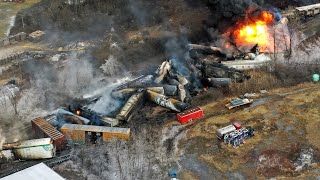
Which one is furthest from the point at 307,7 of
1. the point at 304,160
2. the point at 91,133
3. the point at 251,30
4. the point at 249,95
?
the point at 91,133

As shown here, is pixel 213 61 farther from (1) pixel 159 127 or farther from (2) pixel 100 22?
(2) pixel 100 22

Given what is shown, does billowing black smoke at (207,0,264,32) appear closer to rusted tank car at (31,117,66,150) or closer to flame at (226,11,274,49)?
flame at (226,11,274,49)

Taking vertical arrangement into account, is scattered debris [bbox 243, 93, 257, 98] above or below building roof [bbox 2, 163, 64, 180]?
below

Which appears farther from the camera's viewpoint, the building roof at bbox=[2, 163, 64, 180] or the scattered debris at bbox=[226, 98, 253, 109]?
the scattered debris at bbox=[226, 98, 253, 109]

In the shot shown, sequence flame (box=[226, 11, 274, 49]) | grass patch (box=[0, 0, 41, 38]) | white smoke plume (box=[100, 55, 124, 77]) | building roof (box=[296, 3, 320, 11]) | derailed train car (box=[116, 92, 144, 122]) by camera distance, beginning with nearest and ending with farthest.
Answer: derailed train car (box=[116, 92, 144, 122]) → white smoke plume (box=[100, 55, 124, 77]) → flame (box=[226, 11, 274, 49]) → building roof (box=[296, 3, 320, 11]) → grass patch (box=[0, 0, 41, 38])

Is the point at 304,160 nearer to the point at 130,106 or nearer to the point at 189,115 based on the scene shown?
the point at 189,115

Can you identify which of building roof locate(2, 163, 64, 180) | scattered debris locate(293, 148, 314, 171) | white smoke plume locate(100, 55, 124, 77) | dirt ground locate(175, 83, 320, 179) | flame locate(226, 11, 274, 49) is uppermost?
flame locate(226, 11, 274, 49)

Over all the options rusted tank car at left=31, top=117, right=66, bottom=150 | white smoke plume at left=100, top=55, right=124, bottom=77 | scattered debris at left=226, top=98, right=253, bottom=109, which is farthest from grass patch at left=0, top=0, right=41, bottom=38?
scattered debris at left=226, top=98, right=253, bottom=109
